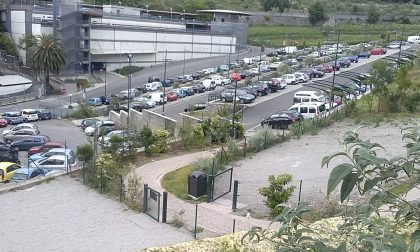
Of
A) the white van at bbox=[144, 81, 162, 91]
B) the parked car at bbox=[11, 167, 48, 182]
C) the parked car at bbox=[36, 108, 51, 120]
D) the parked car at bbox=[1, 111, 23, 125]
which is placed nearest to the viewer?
the parked car at bbox=[11, 167, 48, 182]

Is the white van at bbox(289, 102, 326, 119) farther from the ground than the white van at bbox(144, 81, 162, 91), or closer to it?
farther from the ground

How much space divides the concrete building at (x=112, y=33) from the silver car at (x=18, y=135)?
25.6m

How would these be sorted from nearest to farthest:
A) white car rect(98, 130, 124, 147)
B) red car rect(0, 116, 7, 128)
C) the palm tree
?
1. white car rect(98, 130, 124, 147)
2. red car rect(0, 116, 7, 128)
3. the palm tree

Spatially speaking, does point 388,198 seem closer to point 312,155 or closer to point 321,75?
point 312,155

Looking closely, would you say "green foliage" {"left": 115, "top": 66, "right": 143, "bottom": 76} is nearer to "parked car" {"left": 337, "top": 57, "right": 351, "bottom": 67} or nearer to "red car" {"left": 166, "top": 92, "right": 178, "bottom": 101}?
"red car" {"left": 166, "top": 92, "right": 178, "bottom": 101}

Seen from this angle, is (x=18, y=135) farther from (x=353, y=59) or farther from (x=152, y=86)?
(x=353, y=59)

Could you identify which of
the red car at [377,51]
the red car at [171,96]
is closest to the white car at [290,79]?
the red car at [171,96]

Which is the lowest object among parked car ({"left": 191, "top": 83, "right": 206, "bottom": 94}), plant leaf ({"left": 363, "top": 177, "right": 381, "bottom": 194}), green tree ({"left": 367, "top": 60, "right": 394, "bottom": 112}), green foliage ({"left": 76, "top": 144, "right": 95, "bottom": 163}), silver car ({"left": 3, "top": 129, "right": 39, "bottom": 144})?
silver car ({"left": 3, "top": 129, "right": 39, "bottom": 144})

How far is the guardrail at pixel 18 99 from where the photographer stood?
153ft

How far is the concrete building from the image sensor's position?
187ft

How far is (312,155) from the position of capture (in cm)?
2178

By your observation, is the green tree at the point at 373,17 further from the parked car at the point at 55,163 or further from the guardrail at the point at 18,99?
the parked car at the point at 55,163

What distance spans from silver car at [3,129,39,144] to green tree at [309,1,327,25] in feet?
225

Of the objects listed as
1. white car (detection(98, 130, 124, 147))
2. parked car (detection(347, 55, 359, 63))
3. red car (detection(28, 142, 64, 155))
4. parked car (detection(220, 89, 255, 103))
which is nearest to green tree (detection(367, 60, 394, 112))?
parked car (detection(220, 89, 255, 103))
